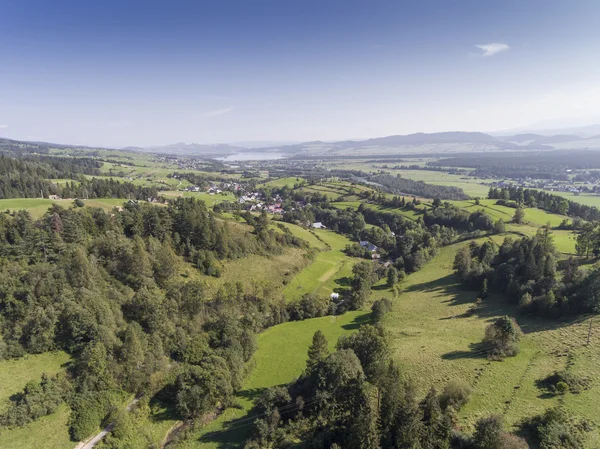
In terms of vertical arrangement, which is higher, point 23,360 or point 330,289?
point 23,360

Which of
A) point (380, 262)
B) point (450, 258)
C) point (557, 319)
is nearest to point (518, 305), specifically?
point (557, 319)

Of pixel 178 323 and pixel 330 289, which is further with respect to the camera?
pixel 330 289

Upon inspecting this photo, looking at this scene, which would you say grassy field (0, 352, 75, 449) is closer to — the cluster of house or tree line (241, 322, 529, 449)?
tree line (241, 322, 529, 449)

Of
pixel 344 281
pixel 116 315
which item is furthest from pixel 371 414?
pixel 344 281

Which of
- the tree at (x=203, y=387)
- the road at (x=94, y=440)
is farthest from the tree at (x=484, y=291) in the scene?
the road at (x=94, y=440)

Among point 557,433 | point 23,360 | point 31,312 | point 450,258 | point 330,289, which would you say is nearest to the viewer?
point 557,433

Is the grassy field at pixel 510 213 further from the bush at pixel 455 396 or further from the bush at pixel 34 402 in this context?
the bush at pixel 34 402

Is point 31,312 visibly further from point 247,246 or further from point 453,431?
point 453,431
